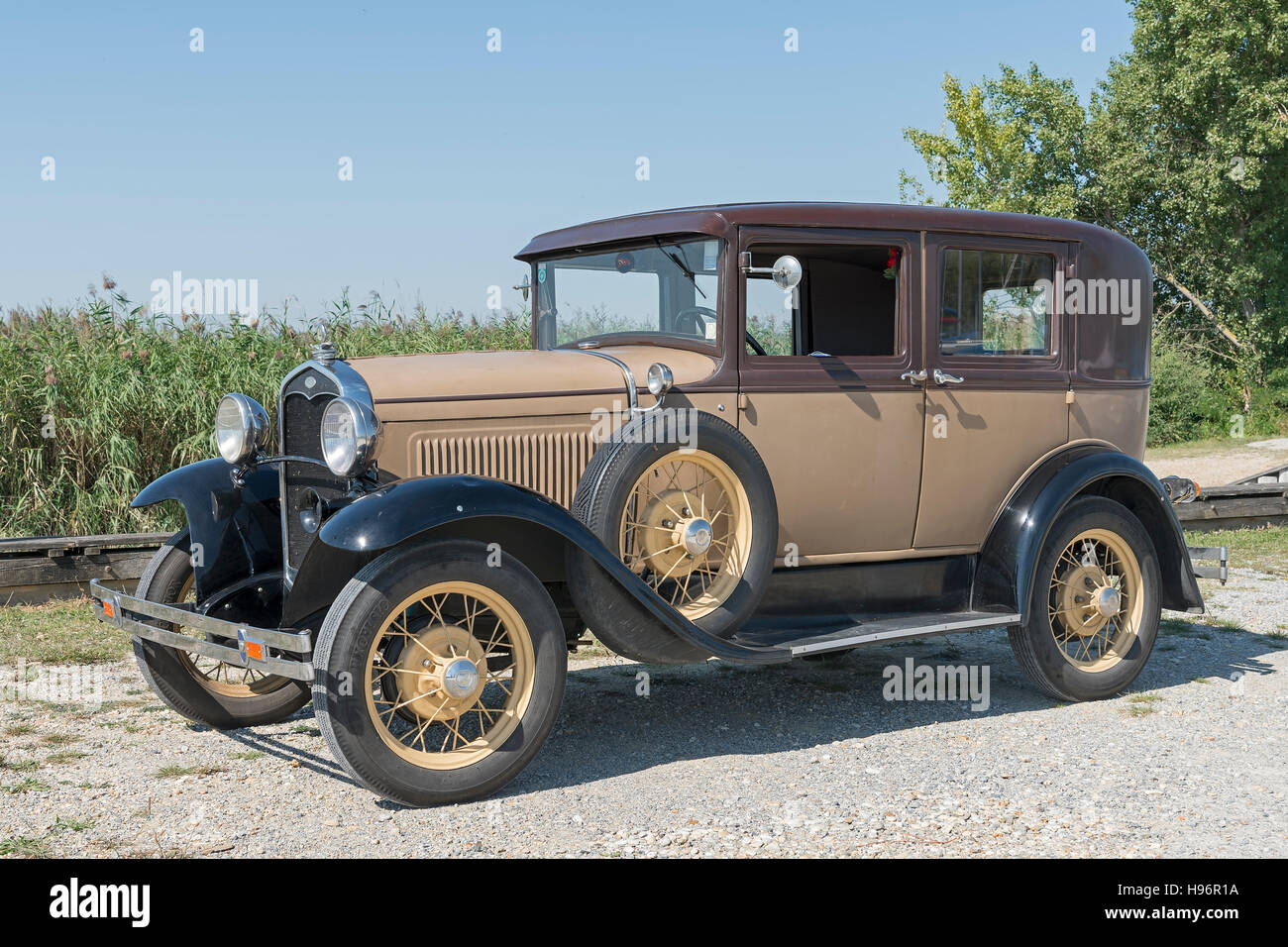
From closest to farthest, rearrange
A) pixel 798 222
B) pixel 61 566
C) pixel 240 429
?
pixel 240 429, pixel 798 222, pixel 61 566

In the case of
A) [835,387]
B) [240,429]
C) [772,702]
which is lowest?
[772,702]

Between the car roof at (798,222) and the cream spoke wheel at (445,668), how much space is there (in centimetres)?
189

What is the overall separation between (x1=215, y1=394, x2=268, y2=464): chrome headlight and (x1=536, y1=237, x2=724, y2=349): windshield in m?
1.47

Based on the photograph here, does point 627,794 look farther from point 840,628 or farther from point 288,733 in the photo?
point 288,733

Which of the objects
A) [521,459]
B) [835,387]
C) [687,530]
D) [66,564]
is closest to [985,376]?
[835,387]

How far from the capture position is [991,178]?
83.4 ft

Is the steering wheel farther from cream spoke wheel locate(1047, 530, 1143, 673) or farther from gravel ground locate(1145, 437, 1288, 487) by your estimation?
gravel ground locate(1145, 437, 1288, 487)

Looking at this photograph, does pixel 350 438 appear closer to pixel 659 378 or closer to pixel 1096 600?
pixel 659 378

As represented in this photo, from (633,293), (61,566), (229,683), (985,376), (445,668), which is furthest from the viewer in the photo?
(61,566)

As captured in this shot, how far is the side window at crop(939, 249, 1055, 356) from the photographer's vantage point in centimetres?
528

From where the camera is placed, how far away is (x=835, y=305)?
5359 mm

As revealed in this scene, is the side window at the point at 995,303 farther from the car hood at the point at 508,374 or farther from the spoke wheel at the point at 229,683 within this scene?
the spoke wheel at the point at 229,683

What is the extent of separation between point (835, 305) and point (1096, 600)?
6.09 ft

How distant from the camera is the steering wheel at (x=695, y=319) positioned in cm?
490
